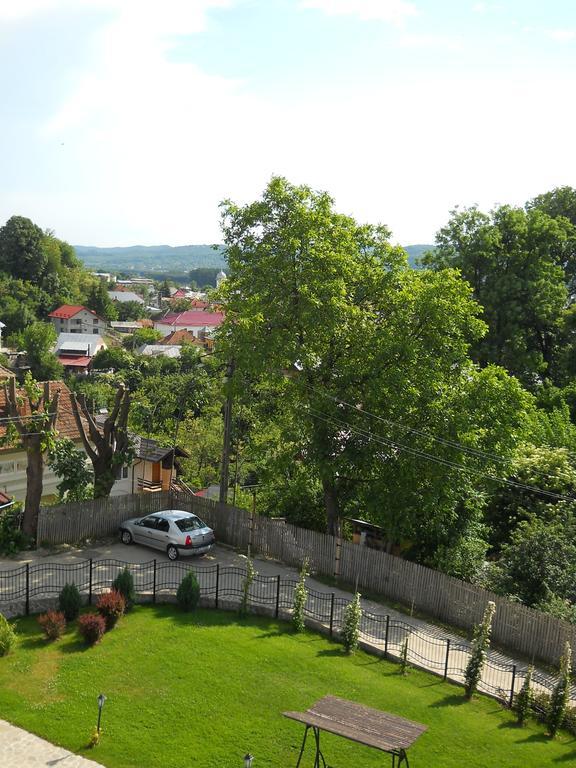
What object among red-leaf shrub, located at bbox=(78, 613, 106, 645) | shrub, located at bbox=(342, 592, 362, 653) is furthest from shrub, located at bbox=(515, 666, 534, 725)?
red-leaf shrub, located at bbox=(78, 613, 106, 645)

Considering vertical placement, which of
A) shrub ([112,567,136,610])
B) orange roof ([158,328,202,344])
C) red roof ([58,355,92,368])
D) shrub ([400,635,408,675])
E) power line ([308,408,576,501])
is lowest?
red roof ([58,355,92,368])

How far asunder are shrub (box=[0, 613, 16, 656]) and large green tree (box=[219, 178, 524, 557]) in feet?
33.4

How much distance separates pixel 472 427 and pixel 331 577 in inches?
248

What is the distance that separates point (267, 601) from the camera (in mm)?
19844

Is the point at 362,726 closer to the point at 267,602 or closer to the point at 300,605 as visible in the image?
the point at 300,605

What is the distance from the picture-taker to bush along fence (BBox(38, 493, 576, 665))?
1795 cm

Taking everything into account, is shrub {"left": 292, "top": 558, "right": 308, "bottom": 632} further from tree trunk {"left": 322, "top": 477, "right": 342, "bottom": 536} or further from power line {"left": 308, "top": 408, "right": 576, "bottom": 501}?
tree trunk {"left": 322, "top": 477, "right": 342, "bottom": 536}

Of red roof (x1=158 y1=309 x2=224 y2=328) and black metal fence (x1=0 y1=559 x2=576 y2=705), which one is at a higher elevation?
red roof (x1=158 y1=309 x2=224 y2=328)

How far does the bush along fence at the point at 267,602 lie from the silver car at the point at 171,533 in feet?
1.89

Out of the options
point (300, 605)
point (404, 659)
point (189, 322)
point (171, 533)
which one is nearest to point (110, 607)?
point (300, 605)

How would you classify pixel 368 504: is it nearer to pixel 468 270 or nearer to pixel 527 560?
pixel 527 560

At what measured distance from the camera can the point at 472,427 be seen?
2197cm

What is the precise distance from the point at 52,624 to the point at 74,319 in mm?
105828

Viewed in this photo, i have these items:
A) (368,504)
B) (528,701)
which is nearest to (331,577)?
(368,504)
